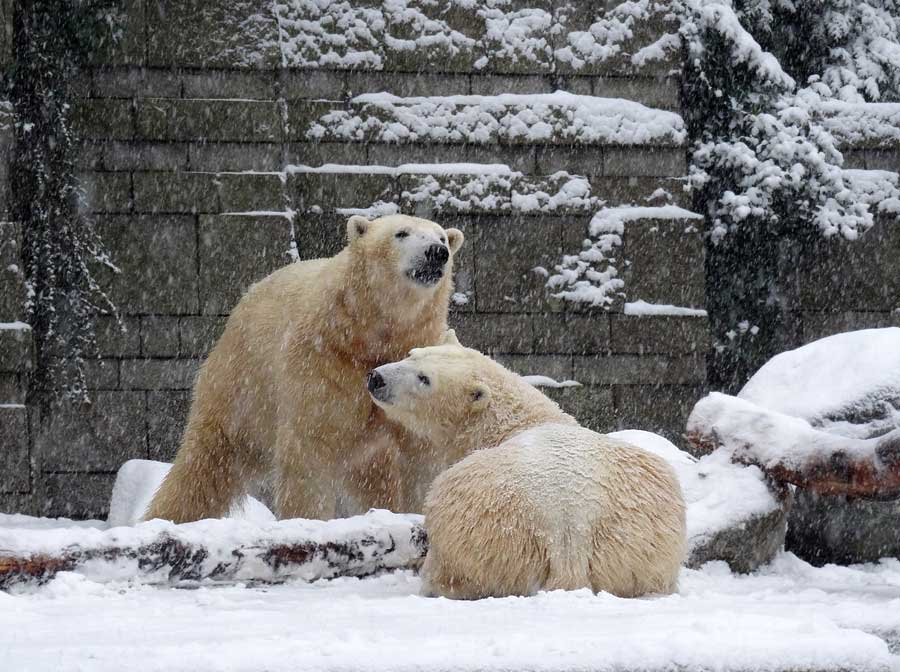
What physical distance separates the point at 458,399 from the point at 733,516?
132cm

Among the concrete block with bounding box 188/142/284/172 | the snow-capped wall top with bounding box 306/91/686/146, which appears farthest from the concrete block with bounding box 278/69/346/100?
the concrete block with bounding box 188/142/284/172

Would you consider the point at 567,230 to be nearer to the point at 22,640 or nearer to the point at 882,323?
the point at 882,323

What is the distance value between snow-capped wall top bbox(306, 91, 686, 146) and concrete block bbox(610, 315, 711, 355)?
126cm

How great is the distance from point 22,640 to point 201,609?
2.24 ft

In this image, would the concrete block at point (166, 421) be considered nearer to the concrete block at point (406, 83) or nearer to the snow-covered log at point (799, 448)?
the concrete block at point (406, 83)

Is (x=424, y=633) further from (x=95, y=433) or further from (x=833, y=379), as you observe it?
(x=95, y=433)

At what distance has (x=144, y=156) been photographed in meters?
7.71

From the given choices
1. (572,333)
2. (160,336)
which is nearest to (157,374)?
(160,336)

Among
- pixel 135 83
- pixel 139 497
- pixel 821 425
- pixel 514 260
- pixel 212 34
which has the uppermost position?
pixel 212 34

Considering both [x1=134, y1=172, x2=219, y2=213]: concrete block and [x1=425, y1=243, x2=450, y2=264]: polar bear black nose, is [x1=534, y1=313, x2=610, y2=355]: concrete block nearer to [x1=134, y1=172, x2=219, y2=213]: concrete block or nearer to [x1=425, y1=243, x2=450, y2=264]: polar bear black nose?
[x1=134, y1=172, x2=219, y2=213]: concrete block

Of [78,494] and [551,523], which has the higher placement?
[551,523]

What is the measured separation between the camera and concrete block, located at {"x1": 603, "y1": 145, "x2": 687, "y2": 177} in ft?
26.9

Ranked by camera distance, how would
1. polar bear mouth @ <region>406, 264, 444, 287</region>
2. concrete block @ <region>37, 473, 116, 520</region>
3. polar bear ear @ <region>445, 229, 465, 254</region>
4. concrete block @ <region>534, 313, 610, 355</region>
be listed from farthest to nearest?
concrete block @ <region>534, 313, 610, 355</region> < concrete block @ <region>37, 473, 116, 520</region> < polar bear ear @ <region>445, 229, 465, 254</region> < polar bear mouth @ <region>406, 264, 444, 287</region>

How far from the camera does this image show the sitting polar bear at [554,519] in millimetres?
3480
